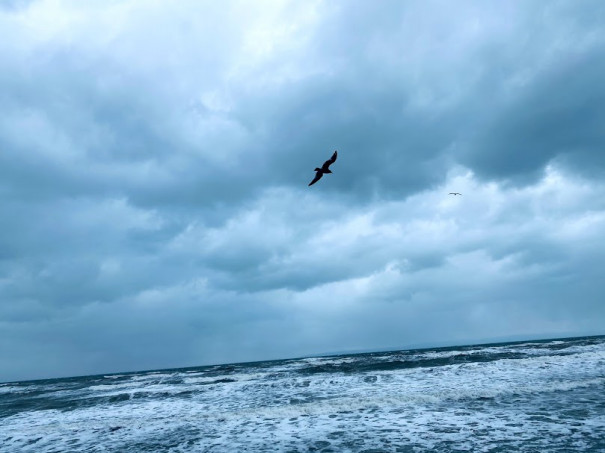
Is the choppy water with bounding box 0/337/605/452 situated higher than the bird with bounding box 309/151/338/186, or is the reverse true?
the bird with bounding box 309/151/338/186

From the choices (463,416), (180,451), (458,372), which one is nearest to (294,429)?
(180,451)

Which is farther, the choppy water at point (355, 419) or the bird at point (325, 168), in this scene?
the bird at point (325, 168)

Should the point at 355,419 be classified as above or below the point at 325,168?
below

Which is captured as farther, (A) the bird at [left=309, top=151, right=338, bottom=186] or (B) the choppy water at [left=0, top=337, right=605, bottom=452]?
(A) the bird at [left=309, top=151, right=338, bottom=186]

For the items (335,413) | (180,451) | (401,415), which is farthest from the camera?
(335,413)

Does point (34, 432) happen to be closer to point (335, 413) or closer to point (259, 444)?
point (259, 444)

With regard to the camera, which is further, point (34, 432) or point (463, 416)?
point (34, 432)

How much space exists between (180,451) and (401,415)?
25.4 ft

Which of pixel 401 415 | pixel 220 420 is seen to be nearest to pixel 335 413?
pixel 401 415

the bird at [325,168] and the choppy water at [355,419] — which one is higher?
the bird at [325,168]

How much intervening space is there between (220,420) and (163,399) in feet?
34.8

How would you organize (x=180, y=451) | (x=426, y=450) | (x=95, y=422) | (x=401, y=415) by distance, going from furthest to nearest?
(x=95, y=422), (x=401, y=415), (x=180, y=451), (x=426, y=450)

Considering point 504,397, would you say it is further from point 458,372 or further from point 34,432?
point 34,432

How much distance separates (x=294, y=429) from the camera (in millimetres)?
13977
